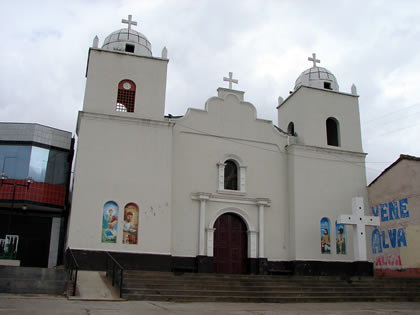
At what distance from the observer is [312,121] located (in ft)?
72.1

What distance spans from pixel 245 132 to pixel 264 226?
438 centimetres

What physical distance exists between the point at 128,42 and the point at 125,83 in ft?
7.45

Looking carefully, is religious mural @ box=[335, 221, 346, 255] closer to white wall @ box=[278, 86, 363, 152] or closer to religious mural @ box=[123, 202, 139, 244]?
white wall @ box=[278, 86, 363, 152]

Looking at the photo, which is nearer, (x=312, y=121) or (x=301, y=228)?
(x=301, y=228)

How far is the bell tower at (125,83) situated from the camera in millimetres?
19188

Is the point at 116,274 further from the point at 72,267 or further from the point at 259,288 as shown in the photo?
the point at 259,288

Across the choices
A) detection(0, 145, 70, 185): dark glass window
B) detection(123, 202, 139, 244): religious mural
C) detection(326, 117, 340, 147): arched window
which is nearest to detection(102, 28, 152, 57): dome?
detection(0, 145, 70, 185): dark glass window

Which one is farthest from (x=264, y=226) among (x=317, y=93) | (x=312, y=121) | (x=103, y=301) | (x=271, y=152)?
(x=103, y=301)

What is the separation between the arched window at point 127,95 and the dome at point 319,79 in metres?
8.98

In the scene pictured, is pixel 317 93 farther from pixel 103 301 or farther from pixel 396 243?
pixel 103 301

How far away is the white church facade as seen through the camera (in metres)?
17.8

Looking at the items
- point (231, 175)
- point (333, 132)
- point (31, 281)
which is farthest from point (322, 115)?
point (31, 281)

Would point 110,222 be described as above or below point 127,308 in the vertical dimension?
above

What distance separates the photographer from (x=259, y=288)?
14.4 meters
